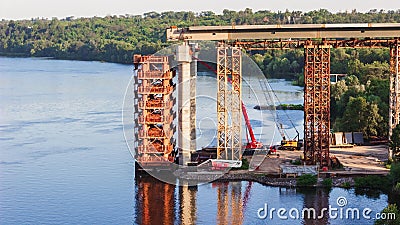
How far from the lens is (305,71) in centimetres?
2353

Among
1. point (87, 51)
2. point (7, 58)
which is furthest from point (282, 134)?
point (7, 58)

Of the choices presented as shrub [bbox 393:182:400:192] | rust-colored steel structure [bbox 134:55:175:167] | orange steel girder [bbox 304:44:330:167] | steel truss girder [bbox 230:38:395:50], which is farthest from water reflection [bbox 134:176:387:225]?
steel truss girder [bbox 230:38:395:50]

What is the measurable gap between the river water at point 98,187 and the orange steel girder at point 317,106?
231cm

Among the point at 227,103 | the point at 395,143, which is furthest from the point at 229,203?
the point at 395,143

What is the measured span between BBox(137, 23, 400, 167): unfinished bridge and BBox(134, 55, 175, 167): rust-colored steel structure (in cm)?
3

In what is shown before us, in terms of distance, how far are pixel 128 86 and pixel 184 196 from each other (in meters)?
26.4

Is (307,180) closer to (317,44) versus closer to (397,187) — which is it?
(397,187)

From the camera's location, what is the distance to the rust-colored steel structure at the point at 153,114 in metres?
23.2

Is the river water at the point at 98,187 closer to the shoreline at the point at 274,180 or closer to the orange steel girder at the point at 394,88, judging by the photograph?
the shoreline at the point at 274,180

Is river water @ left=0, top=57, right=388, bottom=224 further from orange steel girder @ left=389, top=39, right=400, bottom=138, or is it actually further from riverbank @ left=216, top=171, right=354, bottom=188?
orange steel girder @ left=389, top=39, right=400, bottom=138

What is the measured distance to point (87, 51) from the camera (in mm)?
79562

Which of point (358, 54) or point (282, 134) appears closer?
point (282, 134)

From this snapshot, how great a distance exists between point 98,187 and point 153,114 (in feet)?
8.95

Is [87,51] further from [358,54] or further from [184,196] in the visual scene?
[184,196]
